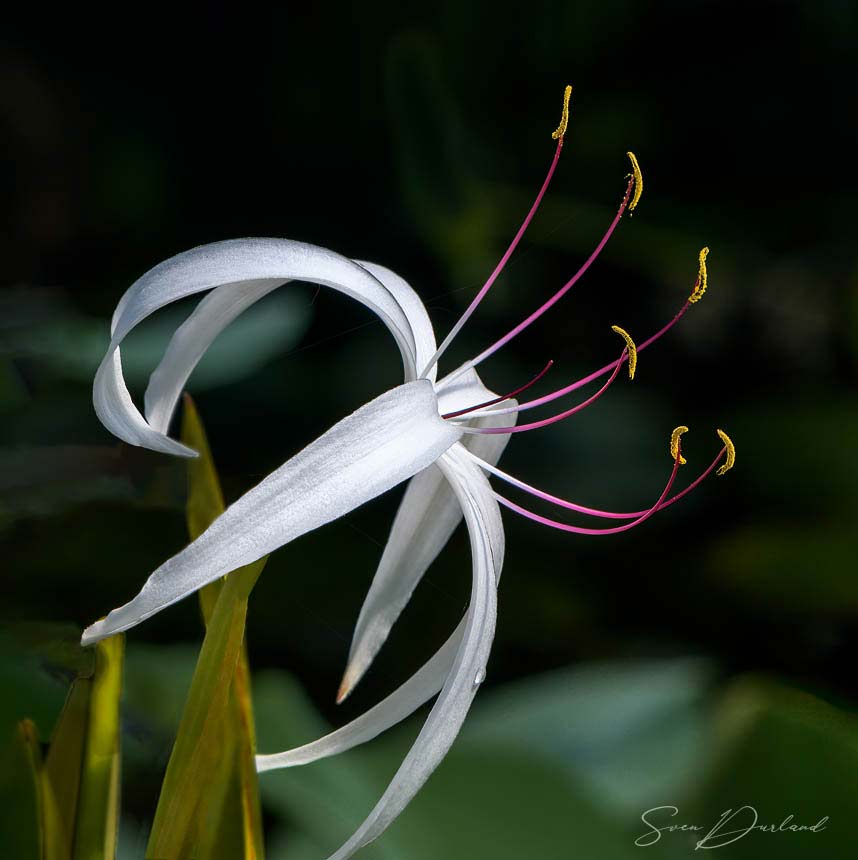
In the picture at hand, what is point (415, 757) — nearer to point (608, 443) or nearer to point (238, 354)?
point (238, 354)

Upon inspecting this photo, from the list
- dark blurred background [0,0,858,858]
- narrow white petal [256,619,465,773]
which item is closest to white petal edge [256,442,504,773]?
narrow white petal [256,619,465,773]

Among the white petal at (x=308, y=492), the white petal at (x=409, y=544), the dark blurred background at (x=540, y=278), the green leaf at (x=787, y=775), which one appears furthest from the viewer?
the dark blurred background at (x=540, y=278)

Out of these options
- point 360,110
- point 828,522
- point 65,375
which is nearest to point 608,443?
point 828,522

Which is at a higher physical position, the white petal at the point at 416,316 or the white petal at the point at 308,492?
the white petal at the point at 308,492

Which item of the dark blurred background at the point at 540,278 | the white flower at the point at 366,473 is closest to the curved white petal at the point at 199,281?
the white flower at the point at 366,473

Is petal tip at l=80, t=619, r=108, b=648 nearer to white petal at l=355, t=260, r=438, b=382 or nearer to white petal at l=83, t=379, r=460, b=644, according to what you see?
white petal at l=83, t=379, r=460, b=644

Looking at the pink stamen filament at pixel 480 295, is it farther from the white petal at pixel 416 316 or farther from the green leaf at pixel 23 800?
the green leaf at pixel 23 800
